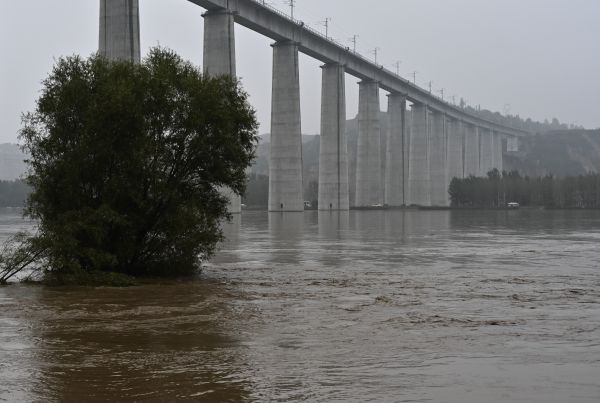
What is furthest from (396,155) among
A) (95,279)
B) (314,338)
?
(314,338)

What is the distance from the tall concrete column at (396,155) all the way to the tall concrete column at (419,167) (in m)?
3.12

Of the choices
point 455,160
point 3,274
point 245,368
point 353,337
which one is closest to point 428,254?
point 3,274

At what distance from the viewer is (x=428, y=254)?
120 feet

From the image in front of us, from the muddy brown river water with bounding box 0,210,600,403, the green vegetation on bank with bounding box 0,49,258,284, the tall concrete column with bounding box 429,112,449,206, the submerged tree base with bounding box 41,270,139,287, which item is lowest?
the muddy brown river water with bounding box 0,210,600,403

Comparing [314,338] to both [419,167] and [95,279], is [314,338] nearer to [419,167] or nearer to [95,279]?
[95,279]

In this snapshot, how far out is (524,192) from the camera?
542 ft

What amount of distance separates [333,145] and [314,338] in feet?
345

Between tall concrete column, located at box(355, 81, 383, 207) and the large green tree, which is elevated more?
tall concrete column, located at box(355, 81, 383, 207)

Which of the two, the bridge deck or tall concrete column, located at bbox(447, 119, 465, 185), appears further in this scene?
tall concrete column, located at bbox(447, 119, 465, 185)

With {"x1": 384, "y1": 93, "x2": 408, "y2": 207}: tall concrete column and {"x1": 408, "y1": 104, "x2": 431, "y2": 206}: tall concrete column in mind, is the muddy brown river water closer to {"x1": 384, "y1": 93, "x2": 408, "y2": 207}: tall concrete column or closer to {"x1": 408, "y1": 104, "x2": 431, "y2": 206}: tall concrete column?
{"x1": 384, "y1": 93, "x2": 408, "y2": 207}: tall concrete column

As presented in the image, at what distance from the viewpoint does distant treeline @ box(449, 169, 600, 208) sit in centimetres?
15400

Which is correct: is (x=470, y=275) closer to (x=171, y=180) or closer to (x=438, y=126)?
(x=171, y=180)

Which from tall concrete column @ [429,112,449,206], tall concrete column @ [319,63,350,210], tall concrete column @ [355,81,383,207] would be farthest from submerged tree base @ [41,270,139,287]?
tall concrete column @ [429,112,449,206]

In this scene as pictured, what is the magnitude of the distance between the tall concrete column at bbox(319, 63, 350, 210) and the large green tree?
3617 inches
